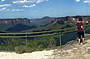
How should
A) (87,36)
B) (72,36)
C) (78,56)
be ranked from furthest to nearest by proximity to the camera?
1. (87,36)
2. (72,36)
3. (78,56)

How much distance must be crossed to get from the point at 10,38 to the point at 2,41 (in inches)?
25.4

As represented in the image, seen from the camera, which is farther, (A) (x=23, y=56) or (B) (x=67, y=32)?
(B) (x=67, y=32)

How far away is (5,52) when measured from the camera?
10148 millimetres

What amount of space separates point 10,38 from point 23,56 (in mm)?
2105

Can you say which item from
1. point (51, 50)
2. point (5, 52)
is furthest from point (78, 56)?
point (5, 52)

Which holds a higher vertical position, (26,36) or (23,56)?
(26,36)

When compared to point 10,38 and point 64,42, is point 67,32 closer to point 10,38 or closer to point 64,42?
point 64,42

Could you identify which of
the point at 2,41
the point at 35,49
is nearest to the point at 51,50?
the point at 35,49

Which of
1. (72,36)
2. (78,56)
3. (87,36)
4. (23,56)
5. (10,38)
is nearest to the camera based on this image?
(78,56)

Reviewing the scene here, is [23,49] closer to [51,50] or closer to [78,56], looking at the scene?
[51,50]

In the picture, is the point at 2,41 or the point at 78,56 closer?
the point at 78,56

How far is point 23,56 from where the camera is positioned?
8906mm

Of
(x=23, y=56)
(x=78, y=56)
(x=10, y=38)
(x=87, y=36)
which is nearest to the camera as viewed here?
(x=78, y=56)

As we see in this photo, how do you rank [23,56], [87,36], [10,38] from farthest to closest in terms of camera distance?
[87,36]
[10,38]
[23,56]
